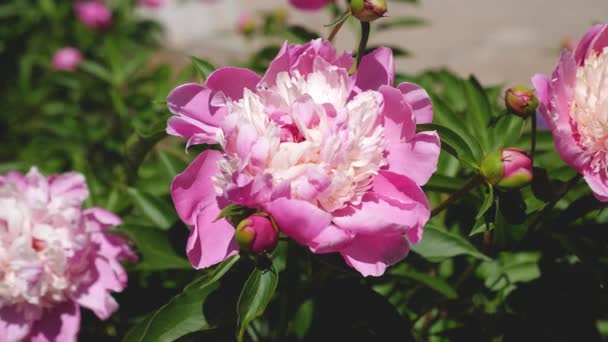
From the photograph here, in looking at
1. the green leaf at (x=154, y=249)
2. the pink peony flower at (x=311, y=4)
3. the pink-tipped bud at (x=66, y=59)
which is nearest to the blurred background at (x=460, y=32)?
the pink-tipped bud at (x=66, y=59)

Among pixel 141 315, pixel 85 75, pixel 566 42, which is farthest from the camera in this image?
pixel 566 42

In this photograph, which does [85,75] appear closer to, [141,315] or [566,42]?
[141,315]

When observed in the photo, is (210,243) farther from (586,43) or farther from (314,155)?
(586,43)

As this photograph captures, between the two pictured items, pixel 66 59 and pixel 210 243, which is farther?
pixel 66 59

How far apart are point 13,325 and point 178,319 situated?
25 centimetres

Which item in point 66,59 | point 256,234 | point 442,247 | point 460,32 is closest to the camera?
point 256,234

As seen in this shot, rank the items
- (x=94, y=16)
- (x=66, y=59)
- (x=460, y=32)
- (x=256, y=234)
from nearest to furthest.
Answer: (x=256, y=234) < (x=66, y=59) < (x=94, y=16) < (x=460, y=32)

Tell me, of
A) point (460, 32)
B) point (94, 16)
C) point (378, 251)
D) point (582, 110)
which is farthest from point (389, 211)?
point (460, 32)

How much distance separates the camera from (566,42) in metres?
2.38

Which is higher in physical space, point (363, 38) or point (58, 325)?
point (363, 38)

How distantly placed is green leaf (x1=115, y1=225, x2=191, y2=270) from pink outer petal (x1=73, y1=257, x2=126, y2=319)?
44 mm

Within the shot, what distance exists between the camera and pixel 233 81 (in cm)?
66

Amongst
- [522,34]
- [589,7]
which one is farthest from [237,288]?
[589,7]

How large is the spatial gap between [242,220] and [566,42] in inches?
86.1
